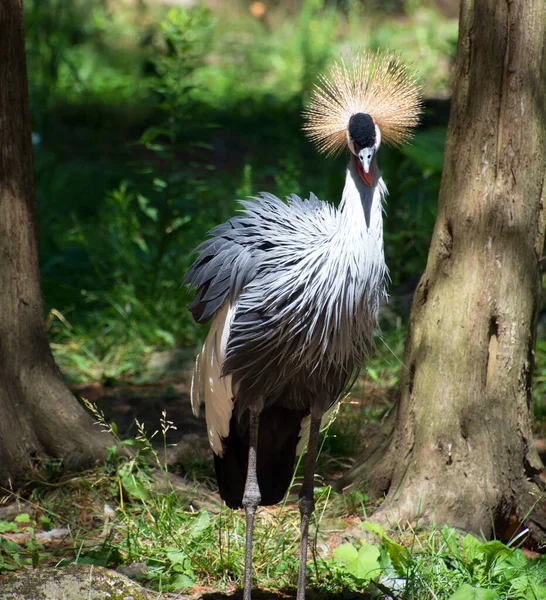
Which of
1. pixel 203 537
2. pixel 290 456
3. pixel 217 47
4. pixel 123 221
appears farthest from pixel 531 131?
pixel 217 47

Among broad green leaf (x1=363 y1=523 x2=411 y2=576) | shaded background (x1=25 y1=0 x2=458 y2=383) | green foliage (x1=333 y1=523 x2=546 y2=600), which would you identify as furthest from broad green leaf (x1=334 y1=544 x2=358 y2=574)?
shaded background (x1=25 y1=0 x2=458 y2=383)

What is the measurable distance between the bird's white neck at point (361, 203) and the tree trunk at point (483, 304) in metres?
0.49

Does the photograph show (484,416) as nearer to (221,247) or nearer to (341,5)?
(221,247)

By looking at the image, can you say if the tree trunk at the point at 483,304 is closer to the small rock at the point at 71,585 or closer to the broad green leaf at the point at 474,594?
the broad green leaf at the point at 474,594

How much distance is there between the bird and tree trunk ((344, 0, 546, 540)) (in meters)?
0.29

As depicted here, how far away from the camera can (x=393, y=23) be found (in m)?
12.2

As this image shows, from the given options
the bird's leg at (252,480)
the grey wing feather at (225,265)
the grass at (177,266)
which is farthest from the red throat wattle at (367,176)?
the bird's leg at (252,480)

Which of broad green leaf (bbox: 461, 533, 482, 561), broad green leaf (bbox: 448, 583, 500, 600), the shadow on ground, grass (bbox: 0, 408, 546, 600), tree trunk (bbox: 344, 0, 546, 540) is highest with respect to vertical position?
tree trunk (bbox: 344, 0, 546, 540)

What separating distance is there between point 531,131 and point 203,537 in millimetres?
1898

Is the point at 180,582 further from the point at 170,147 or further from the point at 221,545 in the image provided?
the point at 170,147

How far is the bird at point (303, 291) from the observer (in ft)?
8.77

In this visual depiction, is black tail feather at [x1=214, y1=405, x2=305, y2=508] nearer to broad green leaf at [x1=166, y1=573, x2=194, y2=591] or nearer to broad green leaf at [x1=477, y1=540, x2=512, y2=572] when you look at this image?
broad green leaf at [x1=166, y1=573, x2=194, y2=591]

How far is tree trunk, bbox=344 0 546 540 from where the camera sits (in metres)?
2.89

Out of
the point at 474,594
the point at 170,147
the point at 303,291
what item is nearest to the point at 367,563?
the point at 474,594
